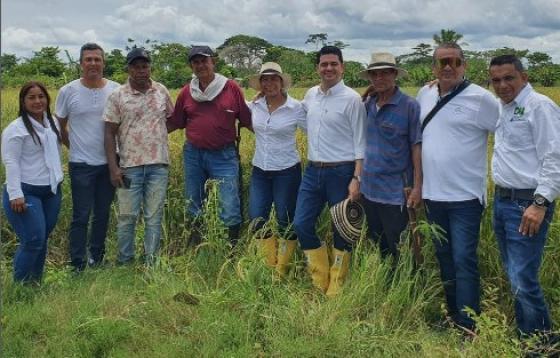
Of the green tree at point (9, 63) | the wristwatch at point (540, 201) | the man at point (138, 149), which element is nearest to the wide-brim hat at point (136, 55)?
the man at point (138, 149)

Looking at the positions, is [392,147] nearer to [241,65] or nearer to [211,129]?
[211,129]

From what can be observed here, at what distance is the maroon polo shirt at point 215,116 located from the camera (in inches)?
191

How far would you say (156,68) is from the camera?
2052 cm

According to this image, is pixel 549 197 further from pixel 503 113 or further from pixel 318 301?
pixel 318 301

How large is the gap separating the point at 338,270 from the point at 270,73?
61.2 inches

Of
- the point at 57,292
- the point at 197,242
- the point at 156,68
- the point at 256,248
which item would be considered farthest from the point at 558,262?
the point at 156,68

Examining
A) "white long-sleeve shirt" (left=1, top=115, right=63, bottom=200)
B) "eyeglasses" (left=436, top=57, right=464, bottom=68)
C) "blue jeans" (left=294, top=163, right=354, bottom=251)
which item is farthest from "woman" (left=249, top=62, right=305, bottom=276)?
"white long-sleeve shirt" (left=1, top=115, right=63, bottom=200)

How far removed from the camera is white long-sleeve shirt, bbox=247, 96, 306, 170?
4.57 meters

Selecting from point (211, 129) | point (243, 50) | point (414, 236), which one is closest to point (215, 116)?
point (211, 129)

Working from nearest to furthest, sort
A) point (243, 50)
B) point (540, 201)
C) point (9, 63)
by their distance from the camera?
1. point (540, 201)
2. point (9, 63)
3. point (243, 50)

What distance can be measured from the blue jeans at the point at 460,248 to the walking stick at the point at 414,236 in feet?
0.40

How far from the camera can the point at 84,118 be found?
4.89 metres

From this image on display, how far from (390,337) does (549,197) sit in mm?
1245

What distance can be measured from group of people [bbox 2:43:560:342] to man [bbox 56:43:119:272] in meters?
0.01
